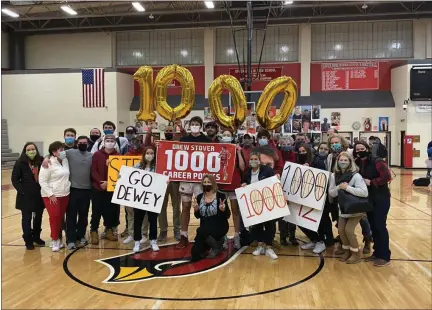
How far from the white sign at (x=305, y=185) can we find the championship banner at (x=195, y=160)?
796 millimetres

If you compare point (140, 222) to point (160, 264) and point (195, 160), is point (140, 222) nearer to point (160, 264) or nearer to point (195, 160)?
point (160, 264)

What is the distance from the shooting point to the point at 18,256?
5.66 metres

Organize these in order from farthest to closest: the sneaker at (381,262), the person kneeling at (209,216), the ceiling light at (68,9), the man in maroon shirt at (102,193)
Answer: the ceiling light at (68,9), the man in maroon shirt at (102,193), the person kneeling at (209,216), the sneaker at (381,262)

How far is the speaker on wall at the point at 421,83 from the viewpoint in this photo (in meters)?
18.4

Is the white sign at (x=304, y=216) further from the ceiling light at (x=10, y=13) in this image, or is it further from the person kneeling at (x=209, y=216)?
the ceiling light at (x=10, y=13)

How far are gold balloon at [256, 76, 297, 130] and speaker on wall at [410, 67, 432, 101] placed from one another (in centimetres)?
1430

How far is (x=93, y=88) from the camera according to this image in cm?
1966

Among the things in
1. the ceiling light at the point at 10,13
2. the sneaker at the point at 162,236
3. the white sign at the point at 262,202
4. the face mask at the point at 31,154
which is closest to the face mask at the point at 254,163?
the white sign at the point at 262,202

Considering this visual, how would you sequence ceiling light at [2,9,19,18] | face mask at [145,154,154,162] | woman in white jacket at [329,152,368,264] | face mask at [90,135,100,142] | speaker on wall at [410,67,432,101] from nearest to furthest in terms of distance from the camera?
woman in white jacket at [329,152,368,264]
face mask at [145,154,154,162]
face mask at [90,135,100,142]
speaker on wall at [410,67,432,101]
ceiling light at [2,9,19,18]

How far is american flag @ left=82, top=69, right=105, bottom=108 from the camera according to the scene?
19.5 meters

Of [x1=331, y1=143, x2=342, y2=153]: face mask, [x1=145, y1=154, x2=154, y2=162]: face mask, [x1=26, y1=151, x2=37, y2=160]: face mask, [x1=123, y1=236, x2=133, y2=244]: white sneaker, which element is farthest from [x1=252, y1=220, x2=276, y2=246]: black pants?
[x1=26, y1=151, x2=37, y2=160]: face mask

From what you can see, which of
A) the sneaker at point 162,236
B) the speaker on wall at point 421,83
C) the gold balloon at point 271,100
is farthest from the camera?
the speaker on wall at point 421,83

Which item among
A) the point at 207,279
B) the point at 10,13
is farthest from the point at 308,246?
the point at 10,13

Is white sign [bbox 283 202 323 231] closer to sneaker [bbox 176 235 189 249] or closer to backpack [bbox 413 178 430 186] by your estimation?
sneaker [bbox 176 235 189 249]
